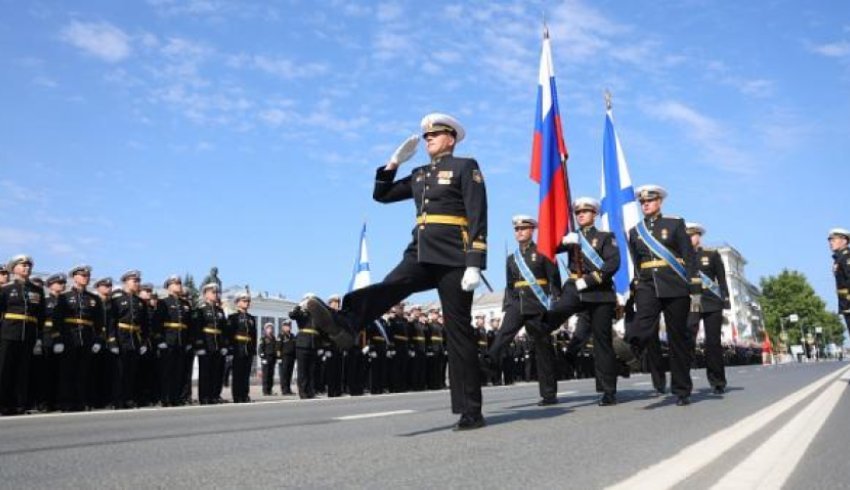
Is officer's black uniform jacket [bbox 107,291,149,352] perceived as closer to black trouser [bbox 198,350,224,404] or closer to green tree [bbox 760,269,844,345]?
black trouser [bbox 198,350,224,404]

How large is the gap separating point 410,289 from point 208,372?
961 cm

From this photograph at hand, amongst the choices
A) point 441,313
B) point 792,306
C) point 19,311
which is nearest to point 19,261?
point 19,311

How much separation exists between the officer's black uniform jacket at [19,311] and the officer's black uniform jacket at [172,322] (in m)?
2.58

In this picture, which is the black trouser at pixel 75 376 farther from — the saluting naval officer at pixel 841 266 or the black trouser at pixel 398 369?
the saluting naval officer at pixel 841 266

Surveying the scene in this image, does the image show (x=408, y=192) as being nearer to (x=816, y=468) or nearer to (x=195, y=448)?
(x=195, y=448)

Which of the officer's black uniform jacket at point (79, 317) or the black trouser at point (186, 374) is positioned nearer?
the officer's black uniform jacket at point (79, 317)

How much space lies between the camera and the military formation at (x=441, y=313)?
573 cm

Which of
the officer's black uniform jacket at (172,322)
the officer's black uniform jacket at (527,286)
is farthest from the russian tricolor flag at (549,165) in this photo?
the officer's black uniform jacket at (172,322)

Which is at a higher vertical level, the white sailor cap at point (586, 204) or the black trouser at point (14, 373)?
the white sailor cap at point (586, 204)

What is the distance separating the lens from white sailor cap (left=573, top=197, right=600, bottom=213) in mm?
9109

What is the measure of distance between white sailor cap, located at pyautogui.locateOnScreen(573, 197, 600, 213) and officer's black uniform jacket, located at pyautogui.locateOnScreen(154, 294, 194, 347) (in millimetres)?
7952

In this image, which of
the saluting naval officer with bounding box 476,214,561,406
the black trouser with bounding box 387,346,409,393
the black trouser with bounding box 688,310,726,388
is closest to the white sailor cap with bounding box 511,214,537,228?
the saluting naval officer with bounding box 476,214,561,406

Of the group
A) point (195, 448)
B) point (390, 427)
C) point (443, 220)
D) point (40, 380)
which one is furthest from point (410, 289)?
point (40, 380)

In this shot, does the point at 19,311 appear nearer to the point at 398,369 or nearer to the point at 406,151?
the point at 406,151
